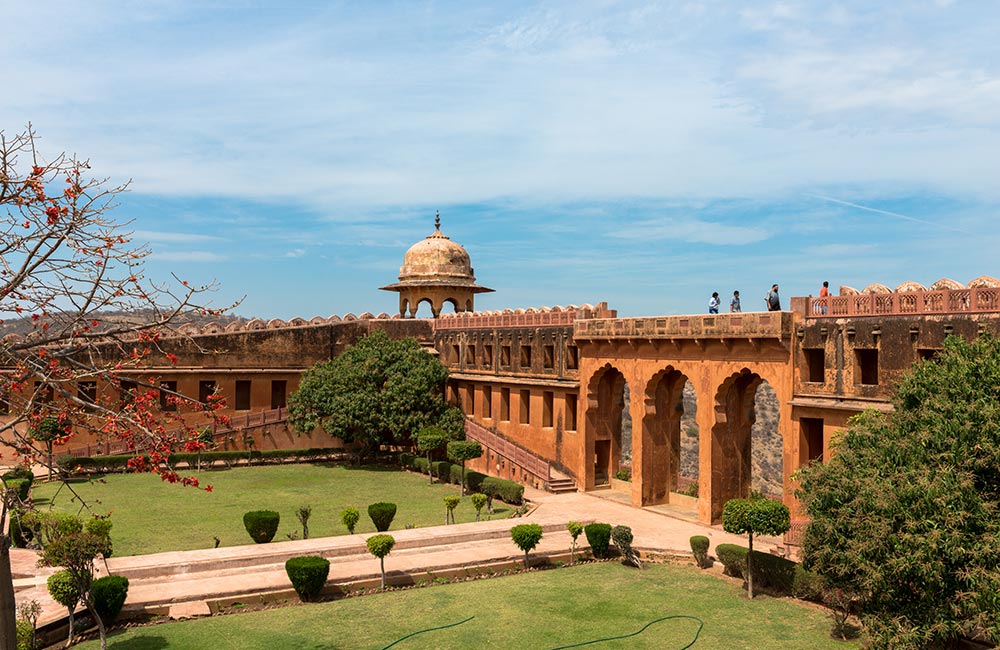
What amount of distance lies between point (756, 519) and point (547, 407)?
16.7m

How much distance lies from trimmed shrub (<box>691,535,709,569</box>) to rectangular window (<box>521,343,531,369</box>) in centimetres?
1530

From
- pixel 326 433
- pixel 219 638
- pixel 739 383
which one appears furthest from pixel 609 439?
pixel 219 638

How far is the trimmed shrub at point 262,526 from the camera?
21.5m

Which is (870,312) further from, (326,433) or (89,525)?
(326,433)

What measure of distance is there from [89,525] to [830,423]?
18.1 metres

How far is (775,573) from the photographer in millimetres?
18656

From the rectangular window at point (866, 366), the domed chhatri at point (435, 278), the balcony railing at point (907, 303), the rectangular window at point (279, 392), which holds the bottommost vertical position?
the rectangular window at point (279, 392)

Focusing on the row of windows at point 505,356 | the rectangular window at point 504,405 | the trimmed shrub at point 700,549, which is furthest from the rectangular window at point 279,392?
the trimmed shrub at point 700,549

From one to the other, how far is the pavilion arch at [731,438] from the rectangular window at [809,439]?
8.23 feet

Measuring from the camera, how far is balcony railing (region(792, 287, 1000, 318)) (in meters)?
18.9

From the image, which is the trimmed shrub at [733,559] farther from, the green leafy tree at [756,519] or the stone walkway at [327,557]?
the stone walkway at [327,557]

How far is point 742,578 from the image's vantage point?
19734 millimetres

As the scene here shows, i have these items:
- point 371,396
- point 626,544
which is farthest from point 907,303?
point 371,396

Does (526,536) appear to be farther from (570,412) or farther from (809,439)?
(570,412)
